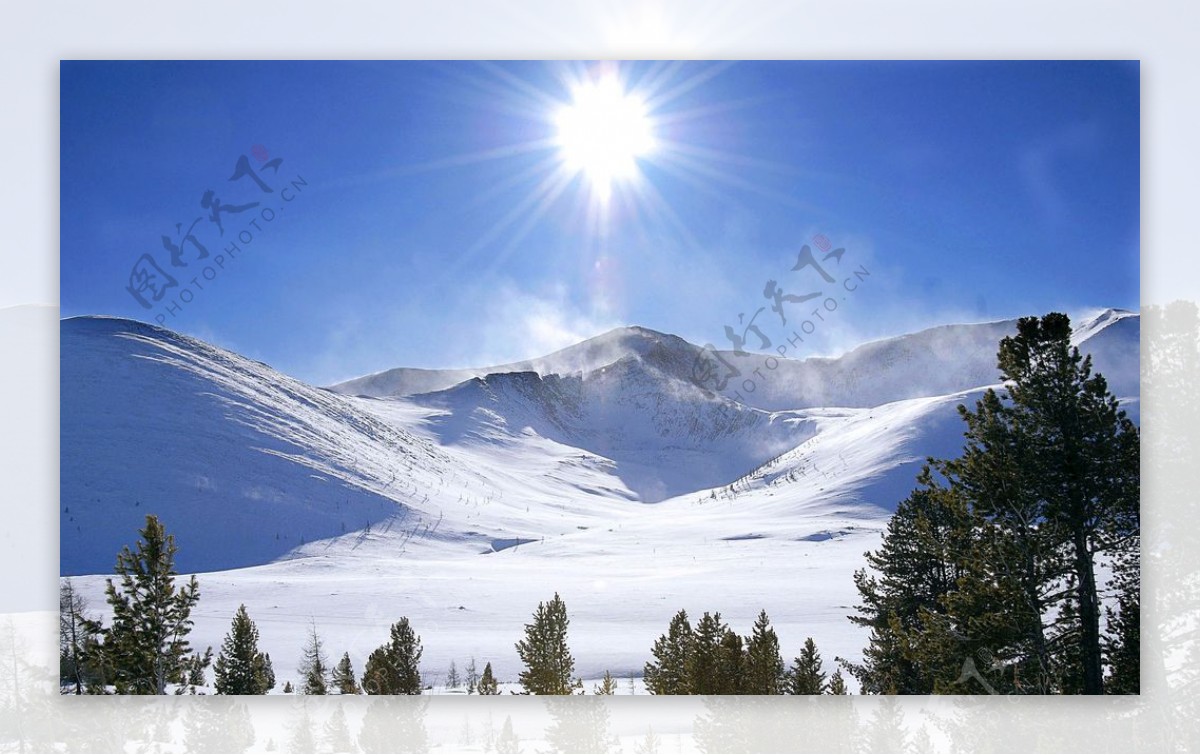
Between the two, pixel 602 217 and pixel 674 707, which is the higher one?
pixel 602 217

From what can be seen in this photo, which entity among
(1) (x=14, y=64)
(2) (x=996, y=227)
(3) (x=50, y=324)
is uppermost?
(1) (x=14, y=64)

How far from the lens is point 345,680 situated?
6.71 m

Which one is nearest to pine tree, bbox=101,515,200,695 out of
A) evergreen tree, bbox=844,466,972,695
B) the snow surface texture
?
the snow surface texture

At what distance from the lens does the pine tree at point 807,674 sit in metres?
6.65

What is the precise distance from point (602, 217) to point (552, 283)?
0.57 meters

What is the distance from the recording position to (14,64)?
7.01 metres

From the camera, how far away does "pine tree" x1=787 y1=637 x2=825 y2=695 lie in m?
Result: 6.65

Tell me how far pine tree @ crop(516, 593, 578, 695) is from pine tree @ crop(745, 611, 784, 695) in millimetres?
1158

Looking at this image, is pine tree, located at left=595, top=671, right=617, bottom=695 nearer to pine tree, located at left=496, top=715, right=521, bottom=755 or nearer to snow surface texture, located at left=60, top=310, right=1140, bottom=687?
snow surface texture, located at left=60, top=310, right=1140, bottom=687

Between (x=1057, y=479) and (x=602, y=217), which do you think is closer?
(x=1057, y=479)

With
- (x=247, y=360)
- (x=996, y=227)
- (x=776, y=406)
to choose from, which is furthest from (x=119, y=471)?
(x=996, y=227)

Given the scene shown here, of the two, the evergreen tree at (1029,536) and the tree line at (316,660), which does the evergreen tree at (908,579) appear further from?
the tree line at (316,660)

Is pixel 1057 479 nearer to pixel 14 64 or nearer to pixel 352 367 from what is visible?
pixel 352 367

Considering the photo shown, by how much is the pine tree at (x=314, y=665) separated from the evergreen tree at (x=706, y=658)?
2.39 m
